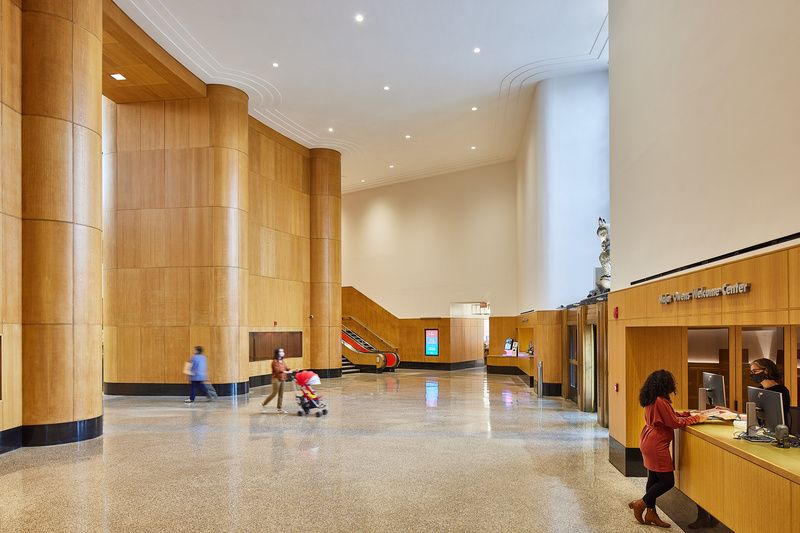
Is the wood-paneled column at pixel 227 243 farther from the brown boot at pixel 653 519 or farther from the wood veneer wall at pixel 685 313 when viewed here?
the brown boot at pixel 653 519

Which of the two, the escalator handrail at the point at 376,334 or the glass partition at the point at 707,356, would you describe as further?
the escalator handrail at the point at 376,334

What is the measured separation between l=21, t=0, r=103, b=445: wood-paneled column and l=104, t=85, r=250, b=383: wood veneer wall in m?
5.73

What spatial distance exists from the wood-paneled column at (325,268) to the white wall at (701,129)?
14.3 metres

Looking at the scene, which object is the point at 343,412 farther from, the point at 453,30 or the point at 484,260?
the point at 484,260

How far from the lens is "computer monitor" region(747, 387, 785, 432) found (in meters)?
4.56

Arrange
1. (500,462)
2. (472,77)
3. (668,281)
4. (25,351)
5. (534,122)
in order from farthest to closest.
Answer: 1. (534,122)
2. (472,77)
3. (25,351)
4. (500,462)
5. (668,281)

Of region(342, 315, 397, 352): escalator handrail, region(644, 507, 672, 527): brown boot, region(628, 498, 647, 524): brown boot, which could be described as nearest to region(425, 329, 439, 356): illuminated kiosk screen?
region(342, 315, 397, 352): escalator handrail

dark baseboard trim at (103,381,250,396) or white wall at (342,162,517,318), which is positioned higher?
white wall at (342,162,517,318)

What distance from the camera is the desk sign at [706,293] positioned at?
13.7 feet

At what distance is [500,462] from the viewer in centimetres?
789

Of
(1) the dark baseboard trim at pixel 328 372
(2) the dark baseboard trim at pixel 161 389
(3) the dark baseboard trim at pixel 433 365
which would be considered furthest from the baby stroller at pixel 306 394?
(3) the dark baseboard trim at pixel 433 365

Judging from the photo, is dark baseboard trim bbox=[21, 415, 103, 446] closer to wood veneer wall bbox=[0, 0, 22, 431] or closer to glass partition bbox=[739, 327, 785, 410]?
wood veneer wall bbox=[0, 0, 22, 431]

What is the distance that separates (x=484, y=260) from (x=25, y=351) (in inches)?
774

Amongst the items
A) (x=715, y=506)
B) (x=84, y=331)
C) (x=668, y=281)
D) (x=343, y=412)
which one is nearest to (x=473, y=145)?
(x=343, y=412)
